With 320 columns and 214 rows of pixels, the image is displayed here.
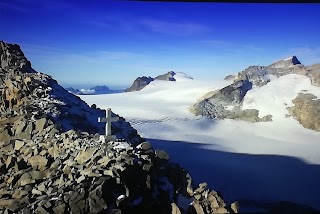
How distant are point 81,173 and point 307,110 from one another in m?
13.7

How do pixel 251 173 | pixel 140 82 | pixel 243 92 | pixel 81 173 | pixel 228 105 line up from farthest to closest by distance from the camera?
pixel 140 82
pixel 243 92
pixel 228 105
pixel 251 173
pixel 81 173

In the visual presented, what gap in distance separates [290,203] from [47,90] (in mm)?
6105

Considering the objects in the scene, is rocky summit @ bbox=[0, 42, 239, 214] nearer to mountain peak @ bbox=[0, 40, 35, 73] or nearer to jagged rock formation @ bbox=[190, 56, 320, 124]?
mountain peak @ bbox=[0, 40, 35, 73]

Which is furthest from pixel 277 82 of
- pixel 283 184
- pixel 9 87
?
pixel 9 87

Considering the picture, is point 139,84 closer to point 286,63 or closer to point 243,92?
point 243,92

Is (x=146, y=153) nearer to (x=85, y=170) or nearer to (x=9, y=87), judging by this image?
(x=85, y=170)

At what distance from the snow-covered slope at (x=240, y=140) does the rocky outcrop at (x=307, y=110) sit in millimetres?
326

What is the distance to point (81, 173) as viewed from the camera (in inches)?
181

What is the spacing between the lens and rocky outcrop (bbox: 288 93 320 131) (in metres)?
14.9

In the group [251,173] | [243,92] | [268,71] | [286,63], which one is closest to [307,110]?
[243,92]

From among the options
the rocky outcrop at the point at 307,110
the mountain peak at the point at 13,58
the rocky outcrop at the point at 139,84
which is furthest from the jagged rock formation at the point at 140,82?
the mountain peak at the point at 13,58

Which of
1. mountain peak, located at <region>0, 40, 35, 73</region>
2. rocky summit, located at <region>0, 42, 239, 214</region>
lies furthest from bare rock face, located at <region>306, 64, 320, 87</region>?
mountain peak, located at <region>0, 40, 35, 73</region>

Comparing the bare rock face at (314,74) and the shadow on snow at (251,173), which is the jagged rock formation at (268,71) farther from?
the shadow on snow at (251,173)

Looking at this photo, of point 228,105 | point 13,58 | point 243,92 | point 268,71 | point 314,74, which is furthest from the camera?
point 268,71
